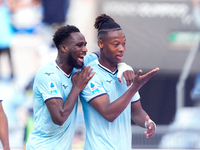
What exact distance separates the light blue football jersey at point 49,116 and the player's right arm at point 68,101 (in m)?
0.08

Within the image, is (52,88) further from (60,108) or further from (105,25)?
(105,25)

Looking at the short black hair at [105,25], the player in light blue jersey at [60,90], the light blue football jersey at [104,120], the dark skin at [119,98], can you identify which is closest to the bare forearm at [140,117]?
the dark skin at [119,98]

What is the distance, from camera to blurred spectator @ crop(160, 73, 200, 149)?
839cm

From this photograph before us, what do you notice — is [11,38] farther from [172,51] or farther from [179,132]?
[179,132]

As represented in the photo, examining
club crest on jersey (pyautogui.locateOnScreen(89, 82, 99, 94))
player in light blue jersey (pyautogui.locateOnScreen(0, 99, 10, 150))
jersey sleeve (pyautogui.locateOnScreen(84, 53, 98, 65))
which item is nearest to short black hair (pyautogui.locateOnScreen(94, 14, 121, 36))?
jersey sleeve (pyautogui.locateOnScreen(84, 53, 98, 65))

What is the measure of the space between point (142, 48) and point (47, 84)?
16.7ft

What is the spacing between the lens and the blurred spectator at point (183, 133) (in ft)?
27.5

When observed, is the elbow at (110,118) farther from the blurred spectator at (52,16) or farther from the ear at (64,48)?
the blurred spectator at (52,16)

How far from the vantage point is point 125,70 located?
386 cm

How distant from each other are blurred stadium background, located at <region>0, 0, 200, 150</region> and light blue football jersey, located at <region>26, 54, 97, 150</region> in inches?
177

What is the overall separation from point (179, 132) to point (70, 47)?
509cm

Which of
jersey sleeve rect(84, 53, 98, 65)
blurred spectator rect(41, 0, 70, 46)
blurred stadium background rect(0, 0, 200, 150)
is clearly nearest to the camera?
jersey sleeve rect(84, 53, 98, 65)

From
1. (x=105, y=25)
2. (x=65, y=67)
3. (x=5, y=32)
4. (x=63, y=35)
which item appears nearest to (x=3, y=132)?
(x=65, y=67)

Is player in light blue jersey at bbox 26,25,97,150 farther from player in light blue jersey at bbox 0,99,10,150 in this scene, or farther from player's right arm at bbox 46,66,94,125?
player in light blue jersey at bbox 0,99,10,150
